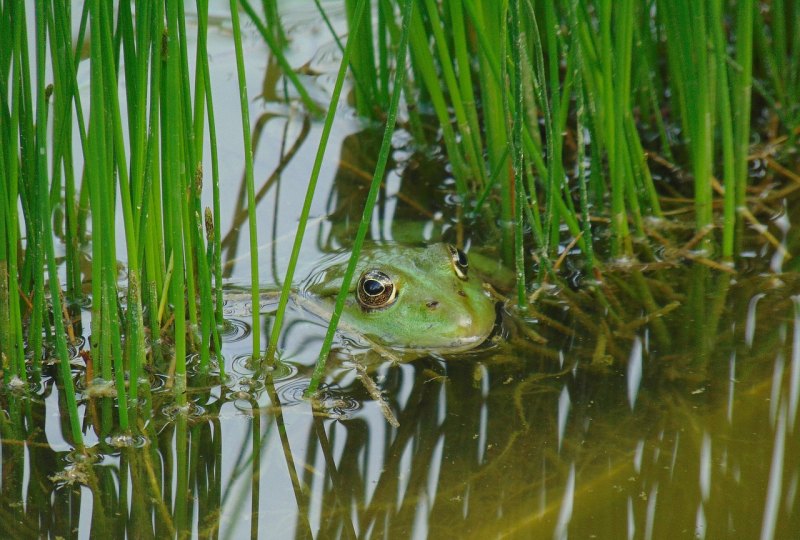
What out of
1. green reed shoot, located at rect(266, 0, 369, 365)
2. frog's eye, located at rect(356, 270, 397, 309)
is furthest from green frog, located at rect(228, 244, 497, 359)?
green reed shoot, located at rect(266, 0, 369, 365)

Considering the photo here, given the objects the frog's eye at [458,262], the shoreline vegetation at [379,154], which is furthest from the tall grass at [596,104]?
the frog's eye at [458,262]

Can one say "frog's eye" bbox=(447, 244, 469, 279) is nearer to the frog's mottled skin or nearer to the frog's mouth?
the frog's mottled skin

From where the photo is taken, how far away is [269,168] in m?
4.92

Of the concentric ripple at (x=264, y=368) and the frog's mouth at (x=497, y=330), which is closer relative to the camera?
the concentric ripple at (x=264, y=368)

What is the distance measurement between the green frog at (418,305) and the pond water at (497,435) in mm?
91

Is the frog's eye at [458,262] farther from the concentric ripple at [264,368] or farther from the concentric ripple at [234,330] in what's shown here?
the concentric ripple at [234,330]

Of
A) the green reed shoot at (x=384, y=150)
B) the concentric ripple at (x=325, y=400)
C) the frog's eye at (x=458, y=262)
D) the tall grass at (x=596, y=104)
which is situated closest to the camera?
the green reed shoot at (x=384, y=150)

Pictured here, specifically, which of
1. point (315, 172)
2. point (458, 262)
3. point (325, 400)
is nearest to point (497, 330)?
point (458, 262)

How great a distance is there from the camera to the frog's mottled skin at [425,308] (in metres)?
3.34

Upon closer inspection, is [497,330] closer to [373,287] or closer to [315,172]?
[373,287]

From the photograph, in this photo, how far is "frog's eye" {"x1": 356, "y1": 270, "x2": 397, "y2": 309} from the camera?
3447 mm

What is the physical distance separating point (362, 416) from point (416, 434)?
21cm

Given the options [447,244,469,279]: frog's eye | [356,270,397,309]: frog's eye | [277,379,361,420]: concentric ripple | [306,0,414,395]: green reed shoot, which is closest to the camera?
[306,0,414,395]: green reed shoot

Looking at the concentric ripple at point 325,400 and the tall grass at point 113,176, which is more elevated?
the tall grass at point 113,176
